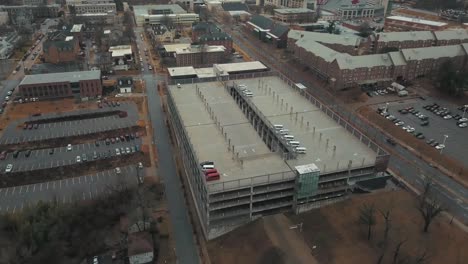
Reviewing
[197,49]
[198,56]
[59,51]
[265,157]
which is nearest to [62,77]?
[59,51]

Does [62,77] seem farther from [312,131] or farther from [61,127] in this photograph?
[312,131]

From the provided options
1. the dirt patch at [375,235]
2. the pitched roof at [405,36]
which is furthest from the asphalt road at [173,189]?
the pitched roof at [405,36]

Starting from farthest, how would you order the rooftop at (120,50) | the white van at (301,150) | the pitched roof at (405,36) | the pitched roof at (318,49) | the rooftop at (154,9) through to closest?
the rooftop at (154,9) < the pitched roof at (405,36) < the rooftop at (120,50) < the pitched roof at (318,49) < the white van at (301,150)

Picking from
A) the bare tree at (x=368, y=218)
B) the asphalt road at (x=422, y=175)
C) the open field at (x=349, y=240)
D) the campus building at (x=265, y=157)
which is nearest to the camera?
the open field at (x=349, y=240)

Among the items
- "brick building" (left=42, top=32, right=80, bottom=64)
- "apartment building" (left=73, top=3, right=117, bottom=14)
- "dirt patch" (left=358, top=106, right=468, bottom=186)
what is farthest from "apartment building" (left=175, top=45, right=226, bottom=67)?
"apartment building" (left=73, top=3, right=117, bottom=14)

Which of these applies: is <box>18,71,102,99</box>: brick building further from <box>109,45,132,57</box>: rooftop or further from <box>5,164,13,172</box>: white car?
<box>5,164,13,172</box>: white car

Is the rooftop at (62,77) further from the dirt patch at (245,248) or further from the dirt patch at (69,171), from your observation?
the dirt patch at (245,248)
